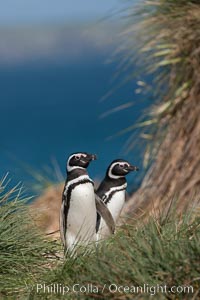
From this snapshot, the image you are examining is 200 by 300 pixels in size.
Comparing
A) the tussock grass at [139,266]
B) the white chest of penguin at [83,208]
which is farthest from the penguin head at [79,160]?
the tussock grass at [139,266]

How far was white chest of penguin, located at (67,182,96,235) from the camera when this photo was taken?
531 cm

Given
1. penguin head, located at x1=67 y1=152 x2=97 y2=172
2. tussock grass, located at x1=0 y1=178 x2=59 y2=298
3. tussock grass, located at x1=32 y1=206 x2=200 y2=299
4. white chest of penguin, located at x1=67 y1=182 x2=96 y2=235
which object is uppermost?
penguin head, located at x1=67 y1=152 x2=97 y2=172

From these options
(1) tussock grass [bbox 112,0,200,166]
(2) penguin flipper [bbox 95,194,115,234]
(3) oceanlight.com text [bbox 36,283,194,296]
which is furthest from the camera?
(1) tussock grass [bbox 112,0,200,166]

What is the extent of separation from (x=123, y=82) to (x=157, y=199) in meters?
1.04

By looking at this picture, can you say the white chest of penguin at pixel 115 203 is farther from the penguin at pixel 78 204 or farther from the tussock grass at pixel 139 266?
the tussock grass at pixel 139 266

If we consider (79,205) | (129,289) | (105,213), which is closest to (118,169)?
(105,213)

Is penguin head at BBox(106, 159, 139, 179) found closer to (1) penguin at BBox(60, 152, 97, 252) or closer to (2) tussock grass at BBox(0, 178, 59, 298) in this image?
(1) penguin at BBox(60, 152, 97, 252)

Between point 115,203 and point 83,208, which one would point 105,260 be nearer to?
point 83,208

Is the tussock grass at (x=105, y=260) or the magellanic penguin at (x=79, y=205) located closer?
the tussock grass at (x=105, y=260)

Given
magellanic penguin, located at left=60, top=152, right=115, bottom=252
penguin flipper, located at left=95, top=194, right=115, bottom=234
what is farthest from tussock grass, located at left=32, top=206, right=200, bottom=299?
penguin flipper, located at left=95, top=194, right=115, bottom=234

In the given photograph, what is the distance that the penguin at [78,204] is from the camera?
531 cm

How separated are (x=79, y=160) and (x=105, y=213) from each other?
1.11 feet

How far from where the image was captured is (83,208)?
5.31m

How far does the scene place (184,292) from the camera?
4070 millimetres
